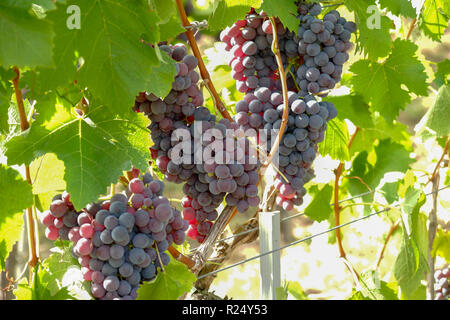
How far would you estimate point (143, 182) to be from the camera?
0.73 m

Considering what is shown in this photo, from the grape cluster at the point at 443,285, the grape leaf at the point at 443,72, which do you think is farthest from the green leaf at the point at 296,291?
the grape leaf at the point at 443,72

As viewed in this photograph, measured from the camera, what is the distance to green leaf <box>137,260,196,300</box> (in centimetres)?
70

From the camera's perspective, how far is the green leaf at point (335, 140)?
1.08 m

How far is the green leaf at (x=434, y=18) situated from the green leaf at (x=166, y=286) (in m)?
0.70

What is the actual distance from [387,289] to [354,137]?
0.38m

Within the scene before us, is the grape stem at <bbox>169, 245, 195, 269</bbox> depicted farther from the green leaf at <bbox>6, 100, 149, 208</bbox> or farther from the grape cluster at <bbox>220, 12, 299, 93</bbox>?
the grape cluster at <bbox>220, 12, 299, 93</bbox>

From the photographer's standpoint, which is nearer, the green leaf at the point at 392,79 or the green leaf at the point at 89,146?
the green leaf at the point at 89,146

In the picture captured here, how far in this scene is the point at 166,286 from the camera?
71cm

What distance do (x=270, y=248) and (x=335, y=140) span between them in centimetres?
30

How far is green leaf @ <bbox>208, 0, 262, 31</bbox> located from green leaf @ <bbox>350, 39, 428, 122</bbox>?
0.37 meters

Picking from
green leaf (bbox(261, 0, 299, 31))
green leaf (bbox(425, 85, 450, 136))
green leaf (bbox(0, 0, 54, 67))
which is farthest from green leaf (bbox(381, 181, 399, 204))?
green leaf (bbox(0, 0, 54, 67))

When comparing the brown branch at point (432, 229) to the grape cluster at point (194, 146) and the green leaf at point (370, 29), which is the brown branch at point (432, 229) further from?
the grape cluster at point (194, 146)

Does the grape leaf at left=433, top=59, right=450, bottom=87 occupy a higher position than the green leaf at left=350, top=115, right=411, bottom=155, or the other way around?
the grape leaf at left=433, top=59, right=450, bottom=87

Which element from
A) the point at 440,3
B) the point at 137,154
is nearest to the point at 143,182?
the point at 137,154
